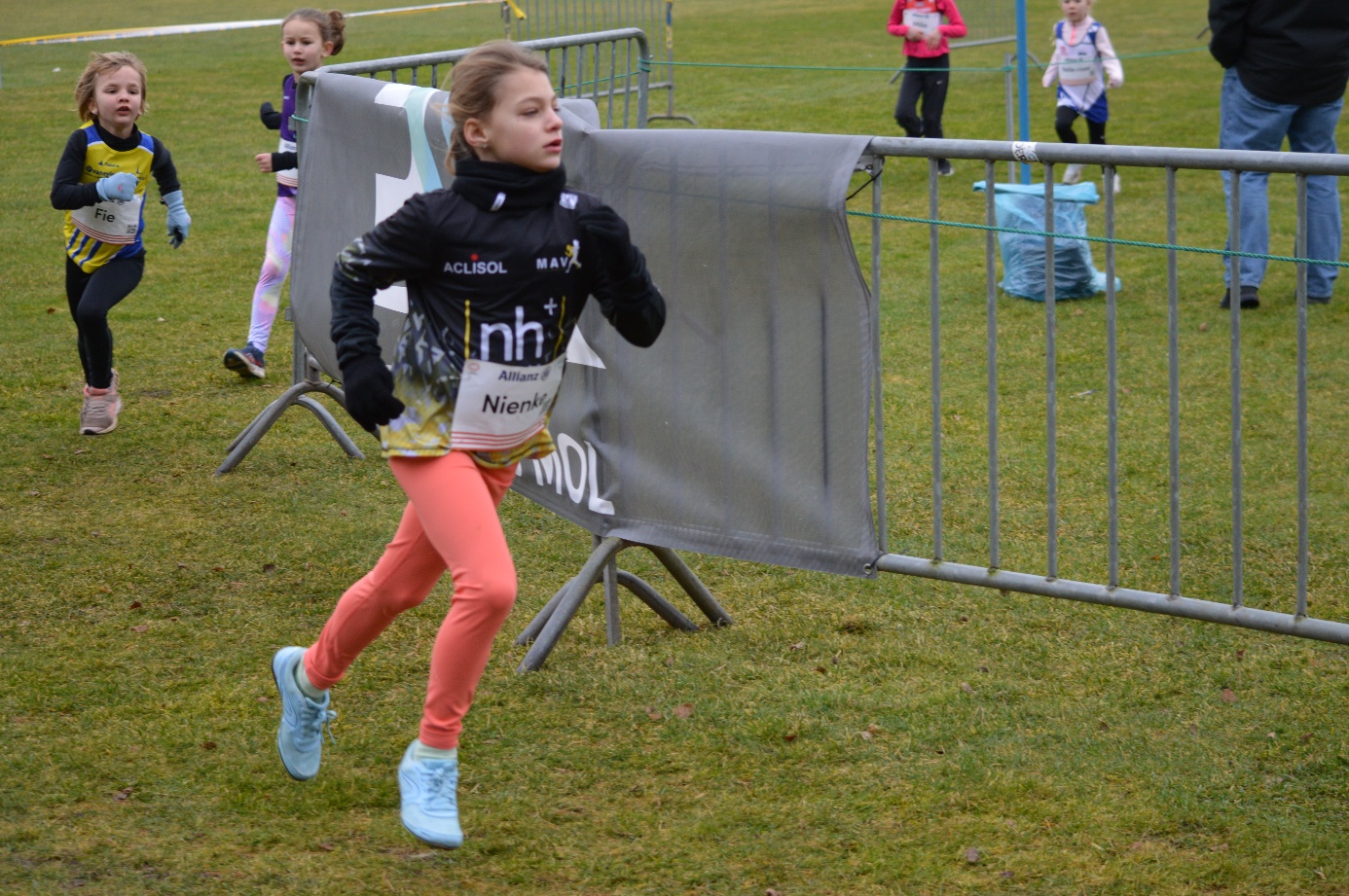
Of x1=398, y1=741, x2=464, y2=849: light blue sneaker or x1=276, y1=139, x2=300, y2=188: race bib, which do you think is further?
x1=276, y1=139, x2=300, y2=188: race bib

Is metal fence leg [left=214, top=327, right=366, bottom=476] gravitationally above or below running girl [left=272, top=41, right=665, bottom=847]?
below

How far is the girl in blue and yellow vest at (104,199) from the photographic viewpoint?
22.5 feet

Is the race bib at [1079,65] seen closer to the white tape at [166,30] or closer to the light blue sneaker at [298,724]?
the light blue sneaker at [298,724]

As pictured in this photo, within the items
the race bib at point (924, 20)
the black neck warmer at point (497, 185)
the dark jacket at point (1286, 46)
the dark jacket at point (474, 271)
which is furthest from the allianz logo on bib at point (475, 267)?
the race bib at point (924, 20)

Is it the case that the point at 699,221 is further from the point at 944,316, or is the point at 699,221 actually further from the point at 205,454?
the point at 944,316

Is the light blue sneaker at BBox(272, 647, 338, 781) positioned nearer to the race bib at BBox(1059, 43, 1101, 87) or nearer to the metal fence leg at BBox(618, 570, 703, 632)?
the metal fence leg at BBox(618, 570, 703, 632)

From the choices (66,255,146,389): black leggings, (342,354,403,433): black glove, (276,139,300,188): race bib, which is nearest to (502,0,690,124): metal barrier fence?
(276,139,300,188): race bib

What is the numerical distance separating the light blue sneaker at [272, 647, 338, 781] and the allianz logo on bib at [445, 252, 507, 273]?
3.82ft

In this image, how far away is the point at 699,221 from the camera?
4.50m

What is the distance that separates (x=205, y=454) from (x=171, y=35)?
23.0 meters

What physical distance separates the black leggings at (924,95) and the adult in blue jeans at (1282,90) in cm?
484

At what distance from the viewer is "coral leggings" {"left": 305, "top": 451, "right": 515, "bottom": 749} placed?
3607mm

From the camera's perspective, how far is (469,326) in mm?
3666

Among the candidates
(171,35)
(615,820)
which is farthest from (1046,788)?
(171,35)
